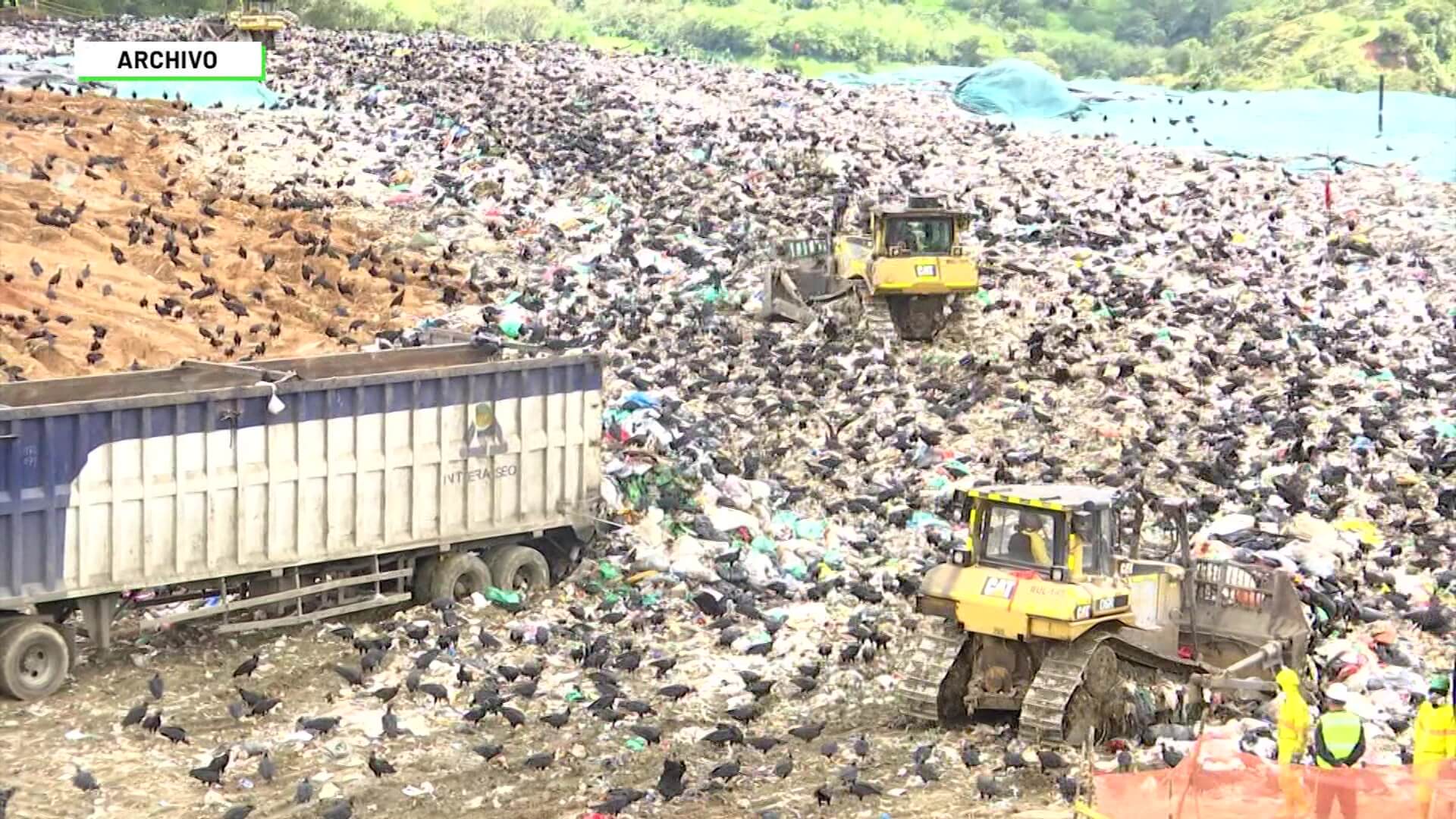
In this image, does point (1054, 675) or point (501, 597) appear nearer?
point (1054, 675)

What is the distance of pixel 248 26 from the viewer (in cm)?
3894

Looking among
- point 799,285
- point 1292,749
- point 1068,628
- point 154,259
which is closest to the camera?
point 1292,749

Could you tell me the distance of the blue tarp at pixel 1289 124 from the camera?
3188cm

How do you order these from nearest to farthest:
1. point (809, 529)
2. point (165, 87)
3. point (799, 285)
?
1. point (809, 529)
2. point (799, 285)
3. point (165, 87)

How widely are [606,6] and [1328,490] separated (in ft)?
150

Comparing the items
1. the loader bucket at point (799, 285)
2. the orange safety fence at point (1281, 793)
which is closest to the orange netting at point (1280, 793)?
the orange safety fence at point (1281, 793)

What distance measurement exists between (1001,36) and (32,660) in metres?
48.5

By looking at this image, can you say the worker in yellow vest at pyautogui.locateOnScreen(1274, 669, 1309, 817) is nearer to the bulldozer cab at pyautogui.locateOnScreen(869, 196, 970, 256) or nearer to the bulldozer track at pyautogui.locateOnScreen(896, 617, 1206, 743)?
the bulldozer track at pyautogui.locateOnScreen(896, 617, 1206, 743)

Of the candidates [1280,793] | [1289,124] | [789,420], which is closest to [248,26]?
[1289,124]

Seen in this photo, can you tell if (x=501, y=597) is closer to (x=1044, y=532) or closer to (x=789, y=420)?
(x=1044, y=532)

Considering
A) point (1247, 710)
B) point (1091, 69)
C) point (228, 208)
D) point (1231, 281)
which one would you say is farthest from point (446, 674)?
point (1091, 69)

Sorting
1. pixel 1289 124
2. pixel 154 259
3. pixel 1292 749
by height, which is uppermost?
pixel 1289 124

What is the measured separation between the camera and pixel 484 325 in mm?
23484

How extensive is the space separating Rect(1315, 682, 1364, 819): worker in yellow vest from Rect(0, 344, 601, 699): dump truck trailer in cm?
750
